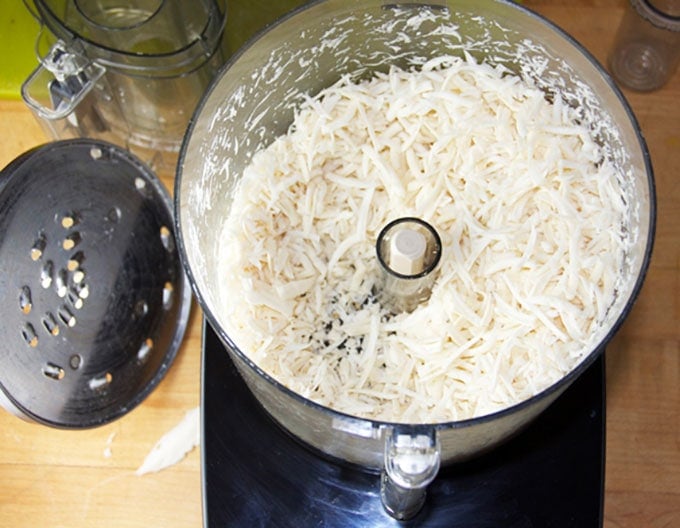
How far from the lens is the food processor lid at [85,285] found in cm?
74

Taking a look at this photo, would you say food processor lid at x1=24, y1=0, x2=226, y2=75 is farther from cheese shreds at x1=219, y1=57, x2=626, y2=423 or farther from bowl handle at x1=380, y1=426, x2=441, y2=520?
bowl handle at x1=380, y1=426, x2=441, y2=520

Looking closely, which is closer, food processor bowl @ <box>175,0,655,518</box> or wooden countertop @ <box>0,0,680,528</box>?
food processor bowl @ <box>175,0,655,518</box>

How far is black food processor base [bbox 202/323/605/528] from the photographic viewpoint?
675mm

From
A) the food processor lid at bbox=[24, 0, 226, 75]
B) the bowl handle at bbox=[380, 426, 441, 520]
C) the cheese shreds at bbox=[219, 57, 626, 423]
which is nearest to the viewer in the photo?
the bowl handle at bbox=[380, 426, 441, 520]

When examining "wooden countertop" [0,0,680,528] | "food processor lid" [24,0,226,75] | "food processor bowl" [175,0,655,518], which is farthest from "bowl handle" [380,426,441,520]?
"food processor lid" [24,0,226,75]

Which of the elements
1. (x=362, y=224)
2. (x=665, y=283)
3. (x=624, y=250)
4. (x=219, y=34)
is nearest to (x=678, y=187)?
(x=665, y=283)

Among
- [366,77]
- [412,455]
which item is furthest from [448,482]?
[366,77]

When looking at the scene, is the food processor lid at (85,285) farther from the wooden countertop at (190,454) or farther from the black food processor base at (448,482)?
the black food processor base at (448,482)

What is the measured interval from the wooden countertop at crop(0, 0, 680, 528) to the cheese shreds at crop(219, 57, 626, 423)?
0.18 m

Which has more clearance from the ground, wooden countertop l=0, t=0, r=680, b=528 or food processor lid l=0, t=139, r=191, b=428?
food processor lid l=0, t=139, r=191, b=428

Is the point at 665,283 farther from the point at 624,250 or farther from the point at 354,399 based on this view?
the point at 354,399

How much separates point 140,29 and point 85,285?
0.26 metres

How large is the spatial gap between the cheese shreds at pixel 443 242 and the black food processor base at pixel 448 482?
0.26ft

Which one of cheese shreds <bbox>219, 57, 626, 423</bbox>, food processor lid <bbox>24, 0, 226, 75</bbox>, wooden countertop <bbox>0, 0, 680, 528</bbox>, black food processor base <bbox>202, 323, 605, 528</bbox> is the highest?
food processor lid <bbox>24, 0, 226, 75</bbox>
